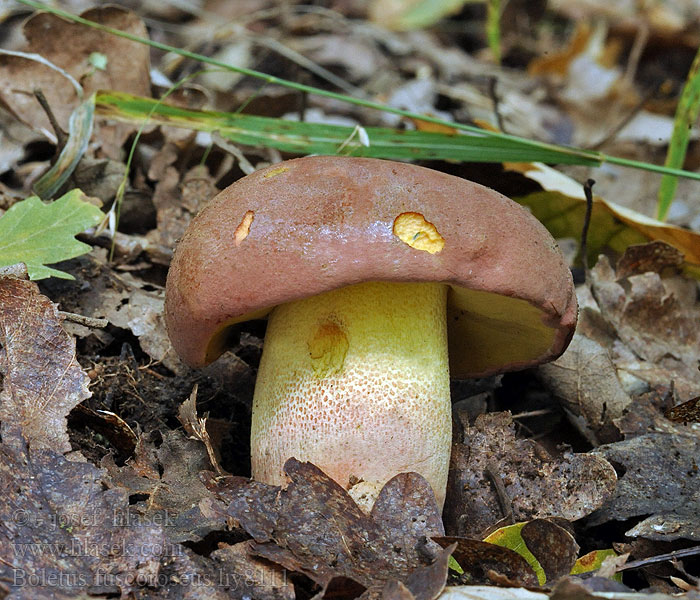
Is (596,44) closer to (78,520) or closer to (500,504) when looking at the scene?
(500,504)

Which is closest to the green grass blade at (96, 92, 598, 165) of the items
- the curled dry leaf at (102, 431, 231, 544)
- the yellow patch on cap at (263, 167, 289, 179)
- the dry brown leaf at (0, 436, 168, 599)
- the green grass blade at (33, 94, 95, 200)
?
the green grass blade at (33, 94, 95, 200)

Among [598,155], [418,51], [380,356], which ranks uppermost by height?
[598,155]

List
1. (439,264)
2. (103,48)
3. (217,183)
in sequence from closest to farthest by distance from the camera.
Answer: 1. (439,264)
2. (217,183)
3. (103,48)

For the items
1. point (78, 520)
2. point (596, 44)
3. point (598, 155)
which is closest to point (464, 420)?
point (78, 520)

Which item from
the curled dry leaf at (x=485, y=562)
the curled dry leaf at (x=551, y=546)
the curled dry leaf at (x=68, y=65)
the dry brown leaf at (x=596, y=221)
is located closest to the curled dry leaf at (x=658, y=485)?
the curled dry leaf at (x=551, y=546)

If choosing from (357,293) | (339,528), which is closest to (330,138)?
(357,293)

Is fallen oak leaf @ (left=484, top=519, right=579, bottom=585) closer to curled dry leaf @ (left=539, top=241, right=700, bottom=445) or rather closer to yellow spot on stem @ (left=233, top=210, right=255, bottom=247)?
curled dry leaf @ (left=539, top=241, right=700, bottom=445)
